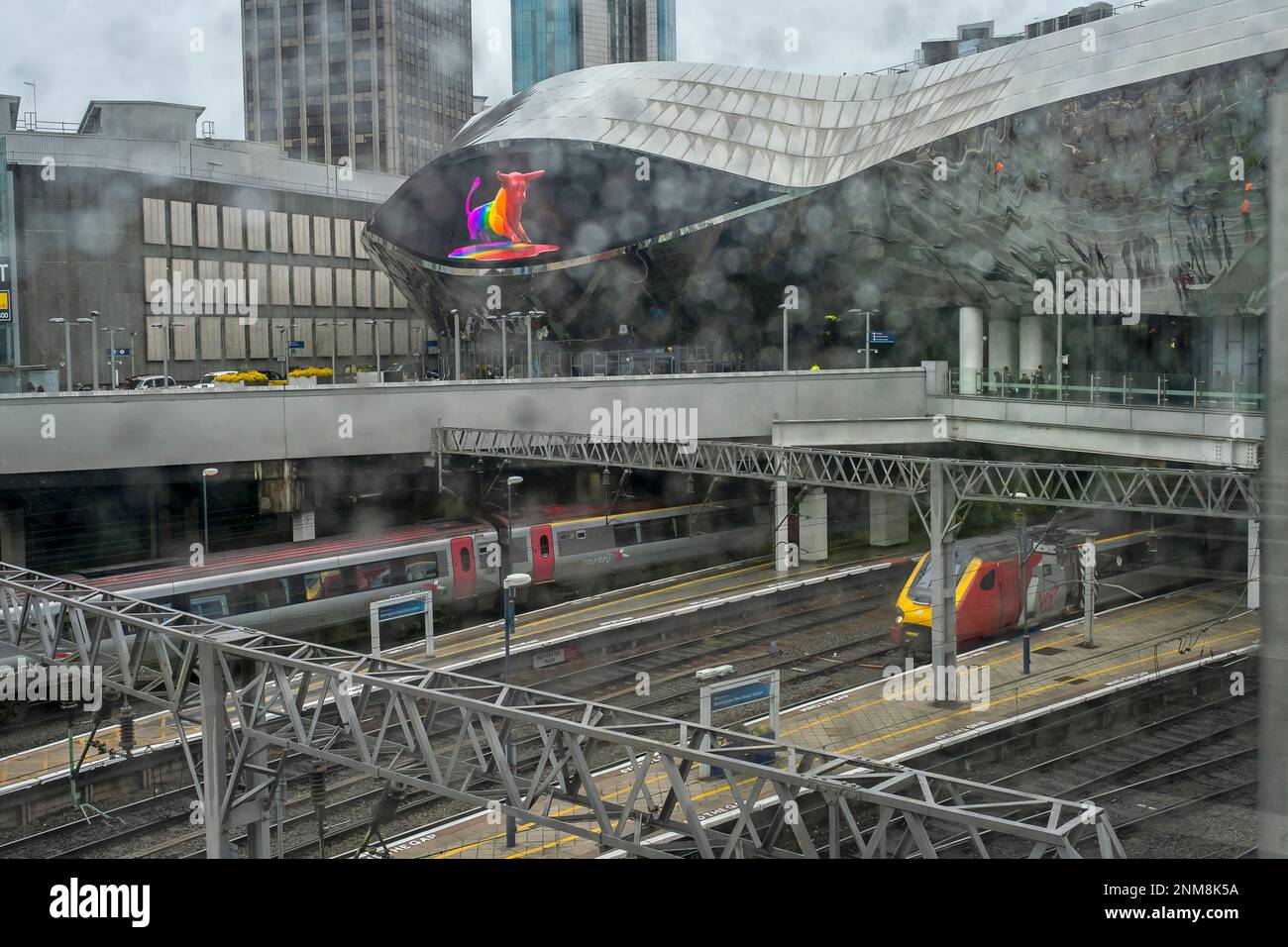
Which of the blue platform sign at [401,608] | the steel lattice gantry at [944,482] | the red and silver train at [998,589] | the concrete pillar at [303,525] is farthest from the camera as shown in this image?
the concrete pillar at [303,525]

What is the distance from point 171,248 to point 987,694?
1509 inches

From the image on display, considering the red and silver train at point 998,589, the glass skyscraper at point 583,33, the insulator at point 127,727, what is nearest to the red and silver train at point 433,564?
the insulator at point 127,727

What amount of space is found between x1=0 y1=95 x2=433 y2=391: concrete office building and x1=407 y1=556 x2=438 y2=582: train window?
59.4 ft

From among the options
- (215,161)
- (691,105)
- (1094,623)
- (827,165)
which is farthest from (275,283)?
(1094,623)

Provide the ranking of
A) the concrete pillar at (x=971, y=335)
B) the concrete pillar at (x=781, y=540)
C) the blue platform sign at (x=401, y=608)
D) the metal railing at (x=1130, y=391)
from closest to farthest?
the blue platform sign at (x=401, y=608) < the metal railing at (x=1130, y=391) < the concrete pillar at (x=781, y=540) < the concrete pillar at (x=971, y=335)

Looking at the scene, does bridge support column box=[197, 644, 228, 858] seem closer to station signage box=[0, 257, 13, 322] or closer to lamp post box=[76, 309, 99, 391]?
lamp post box=[76, 309, 99, 391]

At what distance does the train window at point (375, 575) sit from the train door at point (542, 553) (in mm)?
3527

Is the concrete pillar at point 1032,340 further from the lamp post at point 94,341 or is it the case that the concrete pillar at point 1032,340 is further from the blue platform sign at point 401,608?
the lamp post at point 94,341

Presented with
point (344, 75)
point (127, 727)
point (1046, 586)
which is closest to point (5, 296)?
point (127, 727)

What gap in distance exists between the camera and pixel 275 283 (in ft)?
163

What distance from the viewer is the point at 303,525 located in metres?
27.4

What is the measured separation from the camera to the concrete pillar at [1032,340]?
1341 inches
